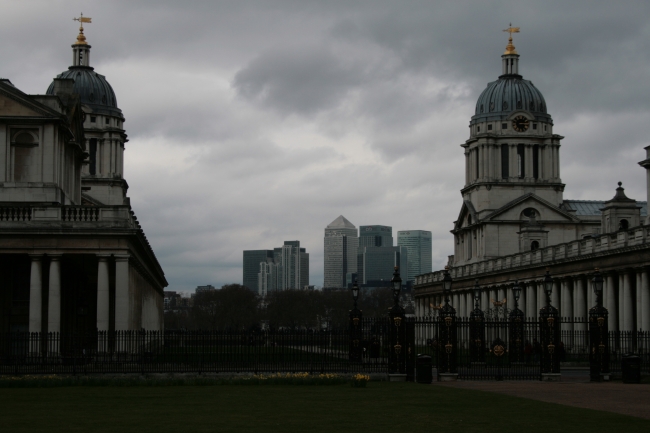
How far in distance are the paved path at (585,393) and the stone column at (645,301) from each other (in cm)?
2635

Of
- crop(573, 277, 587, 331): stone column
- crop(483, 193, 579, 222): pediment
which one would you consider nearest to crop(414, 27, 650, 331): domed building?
crop(483, 193, 579, 222): pediment

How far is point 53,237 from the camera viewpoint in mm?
55094

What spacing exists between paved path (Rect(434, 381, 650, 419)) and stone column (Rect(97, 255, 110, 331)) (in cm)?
1782

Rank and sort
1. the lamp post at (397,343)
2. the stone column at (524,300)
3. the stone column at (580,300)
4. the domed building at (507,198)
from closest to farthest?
1. the lamp post at (397,343)
2. the stone column at (580,300)
3. the stone column at (524,300)
4. the domed building at (507,198)

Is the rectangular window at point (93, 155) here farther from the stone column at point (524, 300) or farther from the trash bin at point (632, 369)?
the trash bin at point (632, 369)

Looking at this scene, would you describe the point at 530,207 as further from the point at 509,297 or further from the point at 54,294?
the point at 54,294

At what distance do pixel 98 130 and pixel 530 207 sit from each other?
48011 mm

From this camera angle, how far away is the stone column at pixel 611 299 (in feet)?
253

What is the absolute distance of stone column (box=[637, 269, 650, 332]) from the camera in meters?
70.8

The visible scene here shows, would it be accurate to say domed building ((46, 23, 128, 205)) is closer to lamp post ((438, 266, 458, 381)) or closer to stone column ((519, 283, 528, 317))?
stone column ((519, 283, 528, 317))

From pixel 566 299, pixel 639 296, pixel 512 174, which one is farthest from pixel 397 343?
pixel 512 174

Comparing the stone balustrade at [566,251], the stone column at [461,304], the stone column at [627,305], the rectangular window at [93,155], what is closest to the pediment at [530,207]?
the stone balustrade at [566,251]

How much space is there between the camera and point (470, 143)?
139500mm

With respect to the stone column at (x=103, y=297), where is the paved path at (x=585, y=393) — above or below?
below
